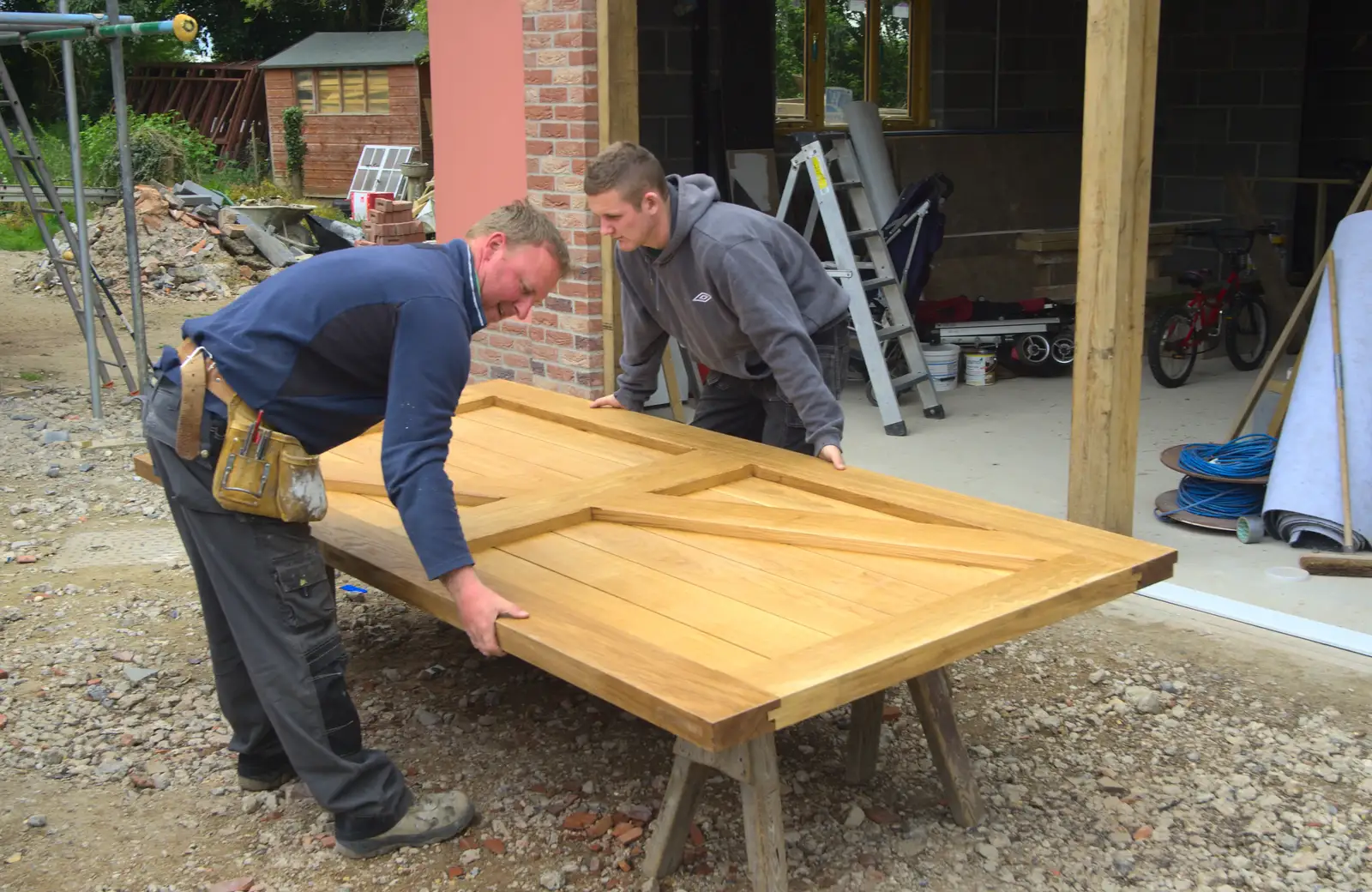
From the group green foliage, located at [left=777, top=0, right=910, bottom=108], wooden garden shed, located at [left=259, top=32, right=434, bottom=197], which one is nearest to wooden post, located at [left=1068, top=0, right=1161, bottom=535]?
green foliage, located at [left=777, top=0, right=910, bottom=108]

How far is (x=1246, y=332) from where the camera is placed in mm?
8930

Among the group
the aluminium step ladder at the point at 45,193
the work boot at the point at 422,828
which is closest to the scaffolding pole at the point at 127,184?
the aluminium step ladder at the point at 45,193

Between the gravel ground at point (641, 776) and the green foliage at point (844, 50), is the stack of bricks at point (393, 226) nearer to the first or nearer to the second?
the green foliage at point (844, 50)

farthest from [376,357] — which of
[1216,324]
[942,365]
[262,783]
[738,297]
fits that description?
[1216,324]

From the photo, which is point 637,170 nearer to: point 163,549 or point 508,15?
point 163,549

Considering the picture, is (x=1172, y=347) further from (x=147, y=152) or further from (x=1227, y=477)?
(x=147, y=152)

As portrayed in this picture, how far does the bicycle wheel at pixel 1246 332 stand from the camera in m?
8.47

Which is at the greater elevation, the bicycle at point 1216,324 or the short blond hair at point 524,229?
the short blond hair at point 524,229

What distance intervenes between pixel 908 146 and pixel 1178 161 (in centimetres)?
305

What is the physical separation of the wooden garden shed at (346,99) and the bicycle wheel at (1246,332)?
15.3 metres

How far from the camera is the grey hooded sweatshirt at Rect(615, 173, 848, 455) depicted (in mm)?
3684

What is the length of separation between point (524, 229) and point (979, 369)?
18.6 feet

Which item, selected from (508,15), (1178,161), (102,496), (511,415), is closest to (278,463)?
(511,415)

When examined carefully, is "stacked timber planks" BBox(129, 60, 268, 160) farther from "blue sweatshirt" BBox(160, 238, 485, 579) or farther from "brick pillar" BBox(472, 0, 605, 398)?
"blue sweatshirt" BBox(160, 238, 485, 579)
